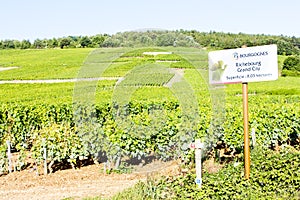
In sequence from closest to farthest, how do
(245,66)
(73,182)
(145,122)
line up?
(245,66), (73,182), (145,122)

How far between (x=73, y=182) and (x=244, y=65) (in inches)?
147

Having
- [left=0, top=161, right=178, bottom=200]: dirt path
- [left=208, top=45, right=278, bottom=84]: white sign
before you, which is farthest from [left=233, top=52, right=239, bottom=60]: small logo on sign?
[left=0, top=161, right=178, bottom=200]: dirt path

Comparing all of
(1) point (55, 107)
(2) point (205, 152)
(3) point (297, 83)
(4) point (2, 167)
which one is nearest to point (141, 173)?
(2) point (205, 152)

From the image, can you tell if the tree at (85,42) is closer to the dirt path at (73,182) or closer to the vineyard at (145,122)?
the vineyard at (145,122)

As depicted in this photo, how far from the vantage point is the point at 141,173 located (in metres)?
9.02

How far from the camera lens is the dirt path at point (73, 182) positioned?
789 centimetres

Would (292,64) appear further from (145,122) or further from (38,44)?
(38,44)

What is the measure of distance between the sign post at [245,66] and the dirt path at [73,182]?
2.21m

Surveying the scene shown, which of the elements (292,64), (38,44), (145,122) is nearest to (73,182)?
(145,122)

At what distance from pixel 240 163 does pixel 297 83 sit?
105 ft

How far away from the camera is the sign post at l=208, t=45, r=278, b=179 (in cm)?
706

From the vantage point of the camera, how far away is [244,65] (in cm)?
729

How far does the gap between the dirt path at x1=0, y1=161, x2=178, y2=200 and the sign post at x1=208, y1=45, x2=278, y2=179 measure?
2.21 meters

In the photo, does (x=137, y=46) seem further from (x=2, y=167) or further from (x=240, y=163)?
(x=2, y=167)
